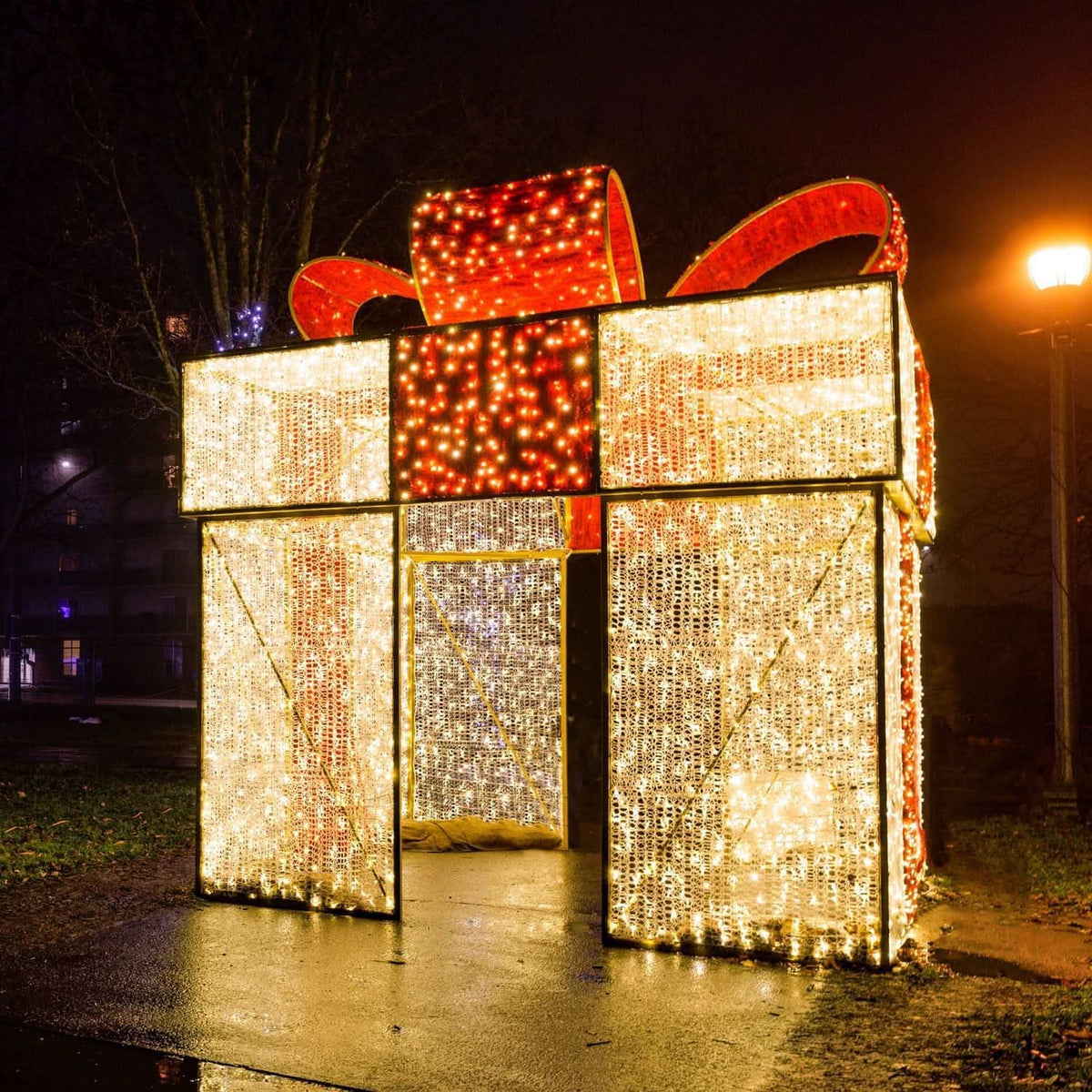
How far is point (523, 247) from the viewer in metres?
7.02

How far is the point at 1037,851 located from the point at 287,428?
6476 millimetres

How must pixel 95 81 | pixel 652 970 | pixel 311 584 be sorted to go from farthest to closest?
pixel 95 81 < pixel 311 584 < pixel 652 970

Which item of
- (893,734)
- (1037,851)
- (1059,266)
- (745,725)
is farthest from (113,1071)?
(1059,266)

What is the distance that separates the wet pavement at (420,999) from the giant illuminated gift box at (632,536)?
1.38 feet

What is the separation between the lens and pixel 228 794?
23.8 ft

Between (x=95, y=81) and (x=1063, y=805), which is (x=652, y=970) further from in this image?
(x=95, y=81)

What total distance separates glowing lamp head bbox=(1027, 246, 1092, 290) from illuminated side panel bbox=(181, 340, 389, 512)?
18.9 ft

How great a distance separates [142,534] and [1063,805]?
41211 millimetres

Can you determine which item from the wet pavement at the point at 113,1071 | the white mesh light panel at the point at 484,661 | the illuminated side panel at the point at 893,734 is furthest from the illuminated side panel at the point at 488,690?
the wet pavement at the point at 113,1071

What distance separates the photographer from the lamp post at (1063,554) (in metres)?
9.84

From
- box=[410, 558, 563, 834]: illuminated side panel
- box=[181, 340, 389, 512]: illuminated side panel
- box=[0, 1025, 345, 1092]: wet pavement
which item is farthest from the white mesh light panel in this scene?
box=[0, 1025, 345, 1092]: wet pavement

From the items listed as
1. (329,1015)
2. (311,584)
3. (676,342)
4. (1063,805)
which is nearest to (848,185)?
(676,342)

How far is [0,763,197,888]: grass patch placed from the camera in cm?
892

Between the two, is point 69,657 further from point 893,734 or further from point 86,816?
point 893,734
